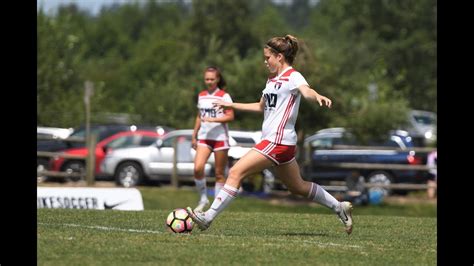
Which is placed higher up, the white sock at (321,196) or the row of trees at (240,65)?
the row of trees at (240,65)

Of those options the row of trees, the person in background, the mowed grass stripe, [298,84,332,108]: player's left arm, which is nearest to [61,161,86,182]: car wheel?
the row of trees

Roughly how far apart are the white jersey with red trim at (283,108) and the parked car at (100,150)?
66.3 feet

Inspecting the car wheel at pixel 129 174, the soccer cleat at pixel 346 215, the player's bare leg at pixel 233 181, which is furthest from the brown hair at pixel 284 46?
the car wheel at pixel 129 174

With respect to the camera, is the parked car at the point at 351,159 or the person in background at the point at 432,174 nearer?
the person in background at the point at 432,174

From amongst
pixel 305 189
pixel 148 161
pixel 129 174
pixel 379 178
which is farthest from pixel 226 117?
pixel 379 178

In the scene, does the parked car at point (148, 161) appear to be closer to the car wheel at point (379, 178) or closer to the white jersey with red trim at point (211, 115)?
the car wheel at point (379, 178)

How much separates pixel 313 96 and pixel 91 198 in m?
10.3

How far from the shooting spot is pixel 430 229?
13477 mm

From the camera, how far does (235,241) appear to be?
10.6 meters

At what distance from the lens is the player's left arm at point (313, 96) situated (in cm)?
1050

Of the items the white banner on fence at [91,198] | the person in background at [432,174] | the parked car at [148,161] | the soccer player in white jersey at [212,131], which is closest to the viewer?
the soccer player in white jersey at [212,131]

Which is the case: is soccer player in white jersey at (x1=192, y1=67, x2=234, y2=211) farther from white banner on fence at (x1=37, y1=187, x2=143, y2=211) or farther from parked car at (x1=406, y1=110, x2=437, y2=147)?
parked car at (x1=406, y1=110, x2=437, y2=147)

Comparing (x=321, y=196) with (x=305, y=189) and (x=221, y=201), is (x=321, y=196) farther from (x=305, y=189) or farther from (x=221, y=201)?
(x=221, y=201)
